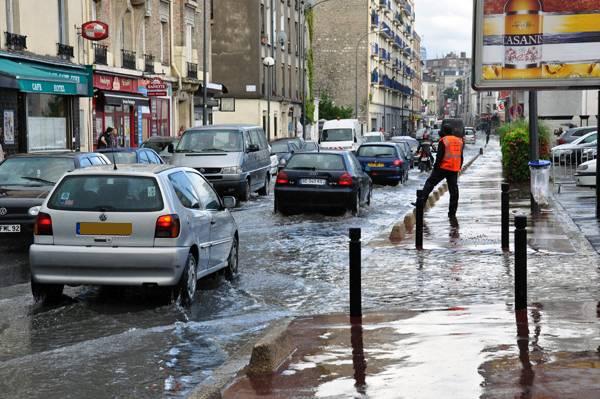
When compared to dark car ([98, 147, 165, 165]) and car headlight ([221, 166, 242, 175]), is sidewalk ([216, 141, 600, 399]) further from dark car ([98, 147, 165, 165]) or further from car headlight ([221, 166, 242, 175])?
car headlight ([221, 166, 242, 175])

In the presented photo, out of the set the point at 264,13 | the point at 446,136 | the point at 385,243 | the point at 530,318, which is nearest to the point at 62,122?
the point at 446,136

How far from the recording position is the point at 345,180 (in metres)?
21.2

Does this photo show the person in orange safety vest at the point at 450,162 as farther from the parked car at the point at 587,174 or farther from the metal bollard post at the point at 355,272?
the metal bollard post at the point at 355,272

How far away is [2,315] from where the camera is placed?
9.95 m

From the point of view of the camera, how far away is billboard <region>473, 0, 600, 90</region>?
52.6 feet

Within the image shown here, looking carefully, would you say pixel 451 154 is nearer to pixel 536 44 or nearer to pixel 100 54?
pixel 536 44

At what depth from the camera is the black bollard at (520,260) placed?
368 inches

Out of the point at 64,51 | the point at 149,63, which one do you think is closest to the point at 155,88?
the point at 149,63

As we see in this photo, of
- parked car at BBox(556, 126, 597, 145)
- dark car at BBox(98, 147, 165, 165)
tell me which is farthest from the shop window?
parked car at BBox(556, 126, 597, 145)

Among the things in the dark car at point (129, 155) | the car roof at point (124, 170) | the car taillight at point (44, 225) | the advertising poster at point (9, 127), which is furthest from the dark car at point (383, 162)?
the car taillight at point (44, 225)

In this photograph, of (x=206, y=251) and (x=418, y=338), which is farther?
(x=206, y=251)

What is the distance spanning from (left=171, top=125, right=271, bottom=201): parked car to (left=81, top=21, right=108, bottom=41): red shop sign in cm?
840

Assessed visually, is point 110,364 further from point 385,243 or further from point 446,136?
point 446,136

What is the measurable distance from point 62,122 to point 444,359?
27.2m
